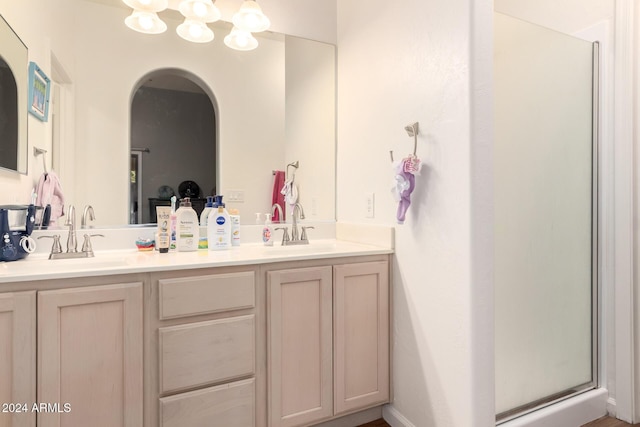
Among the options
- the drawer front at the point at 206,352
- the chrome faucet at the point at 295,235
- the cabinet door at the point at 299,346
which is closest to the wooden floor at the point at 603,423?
the cabinet door at the point at 299,346

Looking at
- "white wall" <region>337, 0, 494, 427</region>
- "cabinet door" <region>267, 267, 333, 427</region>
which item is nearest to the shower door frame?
"white wall" <region>337, 0, 494, 427</region>

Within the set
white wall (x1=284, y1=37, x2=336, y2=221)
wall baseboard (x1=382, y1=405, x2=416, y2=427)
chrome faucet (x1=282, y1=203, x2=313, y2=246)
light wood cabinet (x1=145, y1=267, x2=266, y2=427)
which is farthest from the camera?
white wall (x1=284, y1=37, x2=336, y2=221)

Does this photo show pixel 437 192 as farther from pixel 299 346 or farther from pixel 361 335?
pixel 299 346

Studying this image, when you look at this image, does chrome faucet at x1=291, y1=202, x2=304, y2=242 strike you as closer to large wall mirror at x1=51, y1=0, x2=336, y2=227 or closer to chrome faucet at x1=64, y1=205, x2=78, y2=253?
large wall mirror at x1=51, y1=0, x2=336, y2=227

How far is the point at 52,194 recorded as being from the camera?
61.8 inches

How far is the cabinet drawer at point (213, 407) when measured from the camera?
1.28 m

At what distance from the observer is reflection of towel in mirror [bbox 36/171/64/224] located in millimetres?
1542

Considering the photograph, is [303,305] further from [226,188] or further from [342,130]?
[342,130]

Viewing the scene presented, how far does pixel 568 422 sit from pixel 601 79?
5.35ft

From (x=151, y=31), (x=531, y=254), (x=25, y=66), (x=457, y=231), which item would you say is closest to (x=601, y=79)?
(x=531, y=254)

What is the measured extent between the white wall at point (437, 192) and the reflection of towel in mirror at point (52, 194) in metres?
1.43

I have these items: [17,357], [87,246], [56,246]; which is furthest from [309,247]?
[17,357]

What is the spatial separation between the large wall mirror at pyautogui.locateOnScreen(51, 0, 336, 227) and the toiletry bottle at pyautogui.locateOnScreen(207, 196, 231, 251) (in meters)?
0.16

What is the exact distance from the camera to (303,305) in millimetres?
1510
